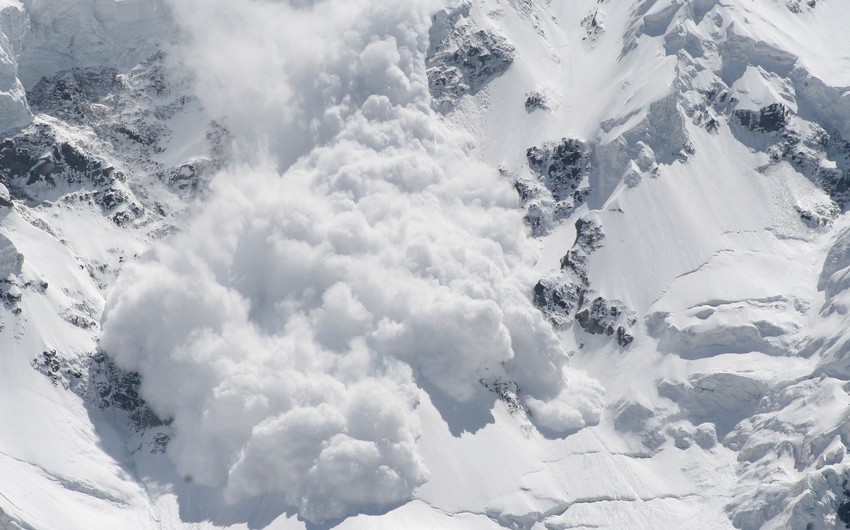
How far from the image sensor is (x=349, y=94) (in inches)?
7156

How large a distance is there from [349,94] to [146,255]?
113 ft

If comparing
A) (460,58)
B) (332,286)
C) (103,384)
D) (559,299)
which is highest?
(460,58)

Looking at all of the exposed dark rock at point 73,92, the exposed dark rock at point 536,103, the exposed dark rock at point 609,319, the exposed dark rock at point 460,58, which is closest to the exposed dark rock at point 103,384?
the exposed dark rock at point 73,92

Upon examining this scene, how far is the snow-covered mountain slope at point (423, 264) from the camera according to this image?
149875 mm

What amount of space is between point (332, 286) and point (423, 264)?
11310 millimetres

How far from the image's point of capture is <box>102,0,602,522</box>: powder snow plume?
152375 millimetres

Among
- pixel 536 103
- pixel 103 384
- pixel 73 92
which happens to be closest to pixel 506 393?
pixel 536 103

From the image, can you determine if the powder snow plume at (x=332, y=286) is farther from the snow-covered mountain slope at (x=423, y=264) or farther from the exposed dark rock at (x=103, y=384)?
the exposed dark rock at (x=103, y=384)

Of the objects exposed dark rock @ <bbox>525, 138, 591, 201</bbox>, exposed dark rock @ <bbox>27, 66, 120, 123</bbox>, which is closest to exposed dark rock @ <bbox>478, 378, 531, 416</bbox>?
exposed dark rock @ <bbox>525, 138, 591, 201</bbox>

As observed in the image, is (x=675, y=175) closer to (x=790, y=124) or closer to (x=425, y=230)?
(x=790, y=124)

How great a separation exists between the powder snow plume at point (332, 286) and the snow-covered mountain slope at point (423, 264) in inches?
14.2

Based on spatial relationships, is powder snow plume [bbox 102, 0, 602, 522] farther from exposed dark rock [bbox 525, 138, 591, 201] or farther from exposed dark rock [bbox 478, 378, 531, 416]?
exposed dark rock [bbox 525, 138, 591, 201]

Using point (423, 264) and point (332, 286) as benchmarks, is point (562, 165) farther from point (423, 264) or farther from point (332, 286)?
point (332, 286)

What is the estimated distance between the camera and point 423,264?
6590 inches
